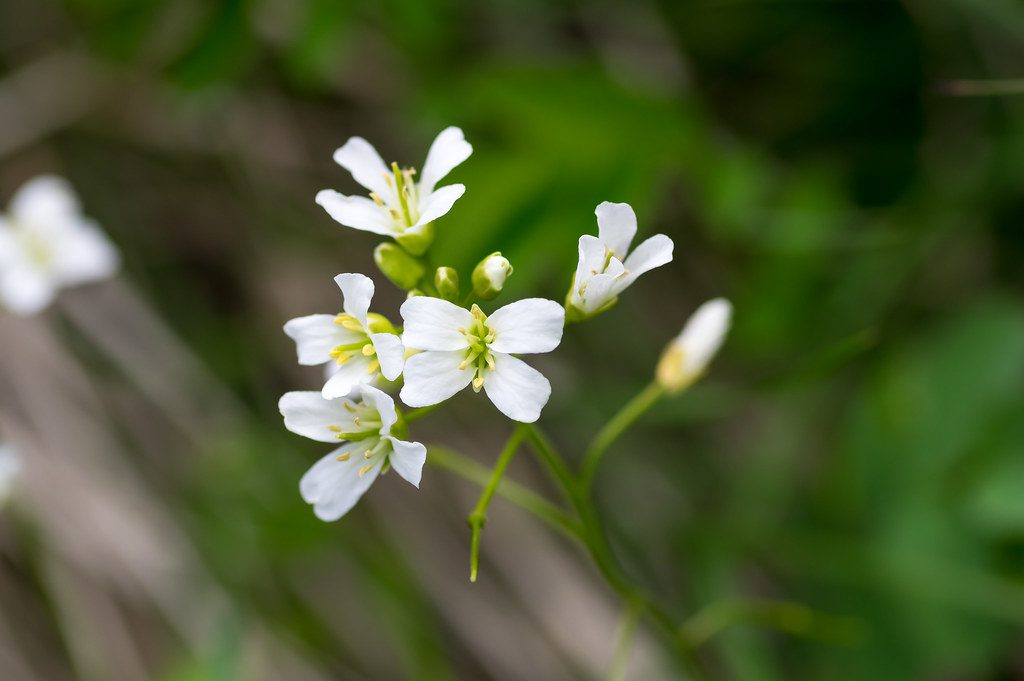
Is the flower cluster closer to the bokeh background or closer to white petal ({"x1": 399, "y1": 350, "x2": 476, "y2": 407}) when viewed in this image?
white petal ({"x1": 399, "y1": 350, "x2": 476, "y2": 407})

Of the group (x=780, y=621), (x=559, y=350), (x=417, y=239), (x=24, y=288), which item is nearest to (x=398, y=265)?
(x=417, y=239)

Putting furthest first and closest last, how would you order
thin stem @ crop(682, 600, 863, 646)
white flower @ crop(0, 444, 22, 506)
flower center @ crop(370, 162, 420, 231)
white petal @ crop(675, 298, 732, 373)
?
white flower @ crop(0, 444, 22, 506) < thin stem @ crop(682, 600, 863, 646) < white petal @ crop(675, 298, 732, 373) < flower center @ crop(370, 162, 420, 231)

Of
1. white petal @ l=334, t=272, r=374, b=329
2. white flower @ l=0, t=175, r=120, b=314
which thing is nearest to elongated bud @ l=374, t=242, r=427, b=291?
white petal @ l=334, t=272, r=374, b=329

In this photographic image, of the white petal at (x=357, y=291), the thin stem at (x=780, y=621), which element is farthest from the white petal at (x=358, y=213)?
the thin stem at (x=780, y=621)

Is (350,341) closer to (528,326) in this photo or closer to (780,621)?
(528,326)

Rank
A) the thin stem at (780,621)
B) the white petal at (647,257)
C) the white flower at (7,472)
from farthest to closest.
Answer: the white flower at (7,472) → the thin stem at (780,621) → the white petal at (647,257)

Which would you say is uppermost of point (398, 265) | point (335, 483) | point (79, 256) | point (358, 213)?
point (79, 256)

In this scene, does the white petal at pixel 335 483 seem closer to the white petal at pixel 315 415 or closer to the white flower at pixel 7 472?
the white petal at pixel 315 415
